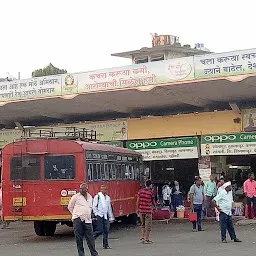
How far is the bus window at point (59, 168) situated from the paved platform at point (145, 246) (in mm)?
1814

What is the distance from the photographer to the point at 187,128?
26.4 m

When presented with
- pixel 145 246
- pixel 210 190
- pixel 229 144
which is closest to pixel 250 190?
pixel 210 190

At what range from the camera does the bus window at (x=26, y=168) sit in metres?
17.6

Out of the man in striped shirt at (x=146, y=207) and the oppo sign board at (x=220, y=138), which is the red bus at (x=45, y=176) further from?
the oppo sign board at (x=220, y=138)

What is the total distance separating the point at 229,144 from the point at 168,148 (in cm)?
295

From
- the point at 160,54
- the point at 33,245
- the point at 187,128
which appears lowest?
the point at 33,245

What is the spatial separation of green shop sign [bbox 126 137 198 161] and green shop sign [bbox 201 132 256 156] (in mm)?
532

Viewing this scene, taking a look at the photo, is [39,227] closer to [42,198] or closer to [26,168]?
[42,198]

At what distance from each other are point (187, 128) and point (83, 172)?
391 inches

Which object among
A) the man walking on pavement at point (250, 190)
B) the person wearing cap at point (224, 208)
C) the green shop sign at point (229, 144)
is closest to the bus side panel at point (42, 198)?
the person wearing cap at point (224, 208)

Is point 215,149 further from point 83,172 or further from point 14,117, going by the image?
point 14,117

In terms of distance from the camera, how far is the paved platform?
1409 cm

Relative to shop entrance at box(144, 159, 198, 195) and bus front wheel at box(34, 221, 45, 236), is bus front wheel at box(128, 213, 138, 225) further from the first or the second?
shop entrance at box(144, 159, 198, 195)

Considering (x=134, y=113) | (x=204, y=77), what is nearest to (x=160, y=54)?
(x=134, y=113)
